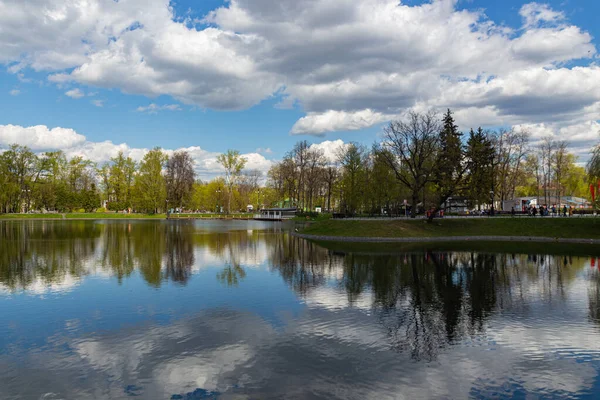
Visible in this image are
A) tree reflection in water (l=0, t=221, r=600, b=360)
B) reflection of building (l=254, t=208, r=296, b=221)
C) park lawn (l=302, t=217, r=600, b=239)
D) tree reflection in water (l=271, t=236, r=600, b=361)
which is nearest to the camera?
Result: tree reflection in water (l=271, t=236, r=600, b=361)

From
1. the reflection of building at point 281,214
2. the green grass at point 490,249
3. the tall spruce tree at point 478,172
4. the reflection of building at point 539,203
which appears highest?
the tall spruce tree at point 478,172

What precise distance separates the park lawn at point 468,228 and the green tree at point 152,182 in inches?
2724

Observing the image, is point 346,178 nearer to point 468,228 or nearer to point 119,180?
point 468,228


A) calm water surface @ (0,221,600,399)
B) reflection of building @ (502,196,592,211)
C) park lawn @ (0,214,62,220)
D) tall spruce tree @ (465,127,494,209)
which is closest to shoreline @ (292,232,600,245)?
tall spruce tree @ (465,127,494,209)

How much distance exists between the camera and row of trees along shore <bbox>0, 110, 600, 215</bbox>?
53656 millimetres

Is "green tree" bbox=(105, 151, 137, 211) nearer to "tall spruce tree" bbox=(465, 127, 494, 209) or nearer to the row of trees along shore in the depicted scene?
the row of trees along shore

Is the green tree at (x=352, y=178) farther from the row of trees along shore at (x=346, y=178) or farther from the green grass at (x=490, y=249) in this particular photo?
the green grass at (x=490, y=249)

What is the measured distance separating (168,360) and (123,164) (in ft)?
391

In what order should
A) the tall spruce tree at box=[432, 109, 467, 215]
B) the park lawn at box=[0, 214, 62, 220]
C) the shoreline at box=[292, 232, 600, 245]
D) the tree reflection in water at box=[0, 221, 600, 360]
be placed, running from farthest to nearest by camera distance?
the park lawn at box=[0, 214, 62, 220] → the tall spruce tree at box=[432, 109, 467, 215] → the shoreline at box=[292, 232, 600, 245] → the tree reflection in water at box=[0, 221, 600, 360]

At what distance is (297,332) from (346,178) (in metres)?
62.6

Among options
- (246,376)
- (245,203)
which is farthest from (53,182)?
(246,376)

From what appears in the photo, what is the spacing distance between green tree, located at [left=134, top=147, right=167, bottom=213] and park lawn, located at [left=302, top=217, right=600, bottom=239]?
227ft

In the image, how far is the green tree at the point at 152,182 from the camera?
10844cm

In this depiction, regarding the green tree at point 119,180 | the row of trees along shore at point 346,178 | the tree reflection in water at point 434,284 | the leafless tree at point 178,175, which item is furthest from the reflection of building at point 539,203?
the green tree at point 119,180
